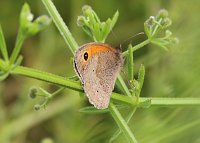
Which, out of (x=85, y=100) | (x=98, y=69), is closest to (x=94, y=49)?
(x=98, y=69)

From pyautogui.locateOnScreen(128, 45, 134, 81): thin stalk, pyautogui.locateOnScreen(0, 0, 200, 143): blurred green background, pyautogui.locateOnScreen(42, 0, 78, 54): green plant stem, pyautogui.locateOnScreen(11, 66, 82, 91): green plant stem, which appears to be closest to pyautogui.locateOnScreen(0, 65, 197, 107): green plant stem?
pyautogui.locateOnScreen(11, 66, 82, 91): green plant stem

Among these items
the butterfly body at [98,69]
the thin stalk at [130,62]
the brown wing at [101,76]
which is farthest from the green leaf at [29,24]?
the thin stalk at [130,62]

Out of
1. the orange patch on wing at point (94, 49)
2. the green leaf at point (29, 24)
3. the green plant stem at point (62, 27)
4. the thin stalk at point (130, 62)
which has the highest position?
the green leaf at point (29, 24)

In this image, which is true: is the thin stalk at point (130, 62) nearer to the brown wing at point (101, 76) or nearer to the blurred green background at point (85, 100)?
the brown wing at point (101, 76)

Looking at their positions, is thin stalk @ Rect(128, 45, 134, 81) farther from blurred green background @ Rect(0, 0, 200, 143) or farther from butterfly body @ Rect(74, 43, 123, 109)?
blurred green background @ Rect(0, 0, 200, 143)

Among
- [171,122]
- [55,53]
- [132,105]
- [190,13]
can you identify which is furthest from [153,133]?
[55,53]

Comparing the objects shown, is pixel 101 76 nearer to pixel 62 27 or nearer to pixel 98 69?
pixel 98 69

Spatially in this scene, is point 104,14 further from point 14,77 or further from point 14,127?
point 14,127
